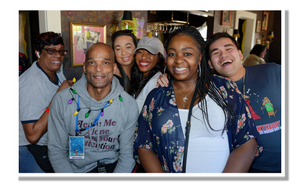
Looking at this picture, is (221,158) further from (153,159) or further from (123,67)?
(123,67)

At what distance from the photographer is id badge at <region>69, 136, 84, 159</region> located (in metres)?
1.57

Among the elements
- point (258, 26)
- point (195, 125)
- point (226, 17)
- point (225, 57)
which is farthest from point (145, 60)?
point (258, 26)

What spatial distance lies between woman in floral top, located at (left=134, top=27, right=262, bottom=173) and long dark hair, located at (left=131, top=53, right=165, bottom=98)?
0.77 meters

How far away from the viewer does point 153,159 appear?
4.64 ft

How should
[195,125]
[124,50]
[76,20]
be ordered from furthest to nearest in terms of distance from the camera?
1. [76,20]
2. [124,50]
3. [195,125]

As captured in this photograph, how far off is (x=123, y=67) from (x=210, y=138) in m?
1.48

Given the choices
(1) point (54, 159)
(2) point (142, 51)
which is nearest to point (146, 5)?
(2) point (142, 51)

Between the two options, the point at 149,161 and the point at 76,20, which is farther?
the point at 76,20

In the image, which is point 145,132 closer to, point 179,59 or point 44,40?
point 179,59

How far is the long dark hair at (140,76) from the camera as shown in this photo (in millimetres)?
2250

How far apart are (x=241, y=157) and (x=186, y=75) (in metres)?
0.67

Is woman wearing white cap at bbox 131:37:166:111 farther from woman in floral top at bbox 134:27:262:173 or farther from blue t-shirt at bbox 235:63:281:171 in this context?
blue t-shirt at bbox 235:63:281:171

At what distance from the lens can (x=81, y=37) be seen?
11.3ft

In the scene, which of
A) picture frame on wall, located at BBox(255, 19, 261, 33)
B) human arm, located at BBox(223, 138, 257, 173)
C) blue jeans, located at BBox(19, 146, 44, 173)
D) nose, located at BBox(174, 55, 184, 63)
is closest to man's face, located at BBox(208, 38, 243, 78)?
nose, located at BBox(174, 55, 184, 63)
